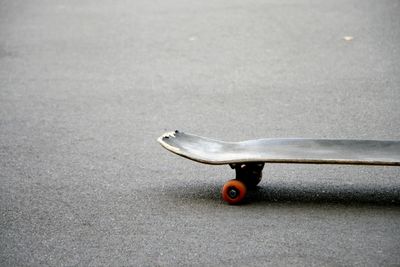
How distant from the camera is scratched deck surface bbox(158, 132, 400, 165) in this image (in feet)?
12.4

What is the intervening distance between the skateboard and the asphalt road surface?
174mm

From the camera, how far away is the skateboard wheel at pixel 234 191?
154 inches

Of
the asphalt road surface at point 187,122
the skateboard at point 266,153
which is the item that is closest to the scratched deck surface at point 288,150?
the skateboard at point 266,153

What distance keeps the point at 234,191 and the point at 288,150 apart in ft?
1.42

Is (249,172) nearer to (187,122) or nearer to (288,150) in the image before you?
(288,150)

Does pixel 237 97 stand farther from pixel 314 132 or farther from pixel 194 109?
pixel 314 132

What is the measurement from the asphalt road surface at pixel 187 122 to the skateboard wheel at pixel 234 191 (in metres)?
0.06

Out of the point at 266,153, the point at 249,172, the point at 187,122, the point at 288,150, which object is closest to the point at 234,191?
the point at 249,172

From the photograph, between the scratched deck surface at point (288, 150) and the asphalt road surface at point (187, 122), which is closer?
the asphalt road surface at point (187, 122)

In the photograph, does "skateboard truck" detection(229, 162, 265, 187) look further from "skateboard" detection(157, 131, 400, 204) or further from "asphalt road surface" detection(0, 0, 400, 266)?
"asphalt road surface" detection(0, 0, 400, 266)

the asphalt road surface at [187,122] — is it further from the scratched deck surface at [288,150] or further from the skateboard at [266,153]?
the scratched deck surface at [288,150]

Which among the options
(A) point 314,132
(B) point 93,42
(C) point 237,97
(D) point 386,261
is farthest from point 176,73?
(D) point 386,261

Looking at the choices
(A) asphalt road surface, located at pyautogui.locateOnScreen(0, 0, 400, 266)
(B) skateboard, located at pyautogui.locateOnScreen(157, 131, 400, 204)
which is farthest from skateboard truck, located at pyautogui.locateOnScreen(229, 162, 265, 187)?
(A) asphalt road surface, located at pyautogui.locateOnScreen(0, 0, 400, 266)

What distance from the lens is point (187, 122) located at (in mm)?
5371
